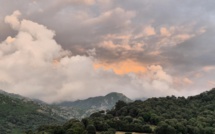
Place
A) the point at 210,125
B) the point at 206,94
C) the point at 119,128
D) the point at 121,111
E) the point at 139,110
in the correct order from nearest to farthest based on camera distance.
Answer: the point at 119,128 → the point at 210,125 → the point at 139,110 → the point at 121,111 → the point at 206,94

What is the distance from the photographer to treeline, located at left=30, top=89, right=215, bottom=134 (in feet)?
301

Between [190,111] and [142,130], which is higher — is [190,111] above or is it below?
above

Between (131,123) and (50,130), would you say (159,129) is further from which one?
(50,130)

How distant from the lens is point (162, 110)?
128250 mm

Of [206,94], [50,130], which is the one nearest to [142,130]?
[50,130]

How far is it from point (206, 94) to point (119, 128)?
7549 centimetres

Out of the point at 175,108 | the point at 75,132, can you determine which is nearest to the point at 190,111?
the point at 175,108

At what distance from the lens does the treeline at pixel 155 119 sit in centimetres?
9166

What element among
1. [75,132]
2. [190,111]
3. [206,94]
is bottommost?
[75,132]

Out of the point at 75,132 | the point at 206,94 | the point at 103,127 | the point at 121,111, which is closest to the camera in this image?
the point at 75,132

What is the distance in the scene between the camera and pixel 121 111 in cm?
13212

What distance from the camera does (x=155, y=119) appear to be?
370ft

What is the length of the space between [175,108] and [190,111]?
6.87m

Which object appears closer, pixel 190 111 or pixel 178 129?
pixel 178 129
